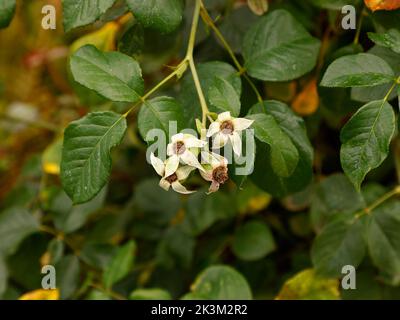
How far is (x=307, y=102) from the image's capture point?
0.88 meters

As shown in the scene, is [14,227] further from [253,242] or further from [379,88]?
[379,88]

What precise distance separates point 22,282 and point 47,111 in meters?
0.62

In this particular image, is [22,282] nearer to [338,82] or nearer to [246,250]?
[246,250]

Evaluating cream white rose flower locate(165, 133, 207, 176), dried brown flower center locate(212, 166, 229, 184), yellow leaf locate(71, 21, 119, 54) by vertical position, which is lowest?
dried brown flower center locate(212, 166, 229, 184)

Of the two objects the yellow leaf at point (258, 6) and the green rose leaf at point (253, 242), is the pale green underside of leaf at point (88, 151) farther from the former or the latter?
the green rose leaf at point (253, 242)

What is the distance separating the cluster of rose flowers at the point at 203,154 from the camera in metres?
0.54

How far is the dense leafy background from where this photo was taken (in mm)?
637

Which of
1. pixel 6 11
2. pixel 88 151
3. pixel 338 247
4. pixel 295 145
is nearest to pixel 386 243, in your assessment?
pixel 338 247

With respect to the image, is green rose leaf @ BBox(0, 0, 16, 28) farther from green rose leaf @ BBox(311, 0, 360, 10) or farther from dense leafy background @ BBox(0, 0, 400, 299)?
green rose leaf @ BBox(311, 0, 360, 10)

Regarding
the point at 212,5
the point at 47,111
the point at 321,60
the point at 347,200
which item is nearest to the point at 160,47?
the point at 212,5

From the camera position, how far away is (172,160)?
21.8 inches

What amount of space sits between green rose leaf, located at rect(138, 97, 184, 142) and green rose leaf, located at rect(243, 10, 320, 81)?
146 mm

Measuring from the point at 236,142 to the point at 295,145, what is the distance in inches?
6.7

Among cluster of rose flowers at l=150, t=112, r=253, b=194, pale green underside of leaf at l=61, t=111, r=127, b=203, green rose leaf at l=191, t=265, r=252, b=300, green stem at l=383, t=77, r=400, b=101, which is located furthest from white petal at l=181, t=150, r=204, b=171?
green rose leaf at l=191, t=265, r=252, b=300
